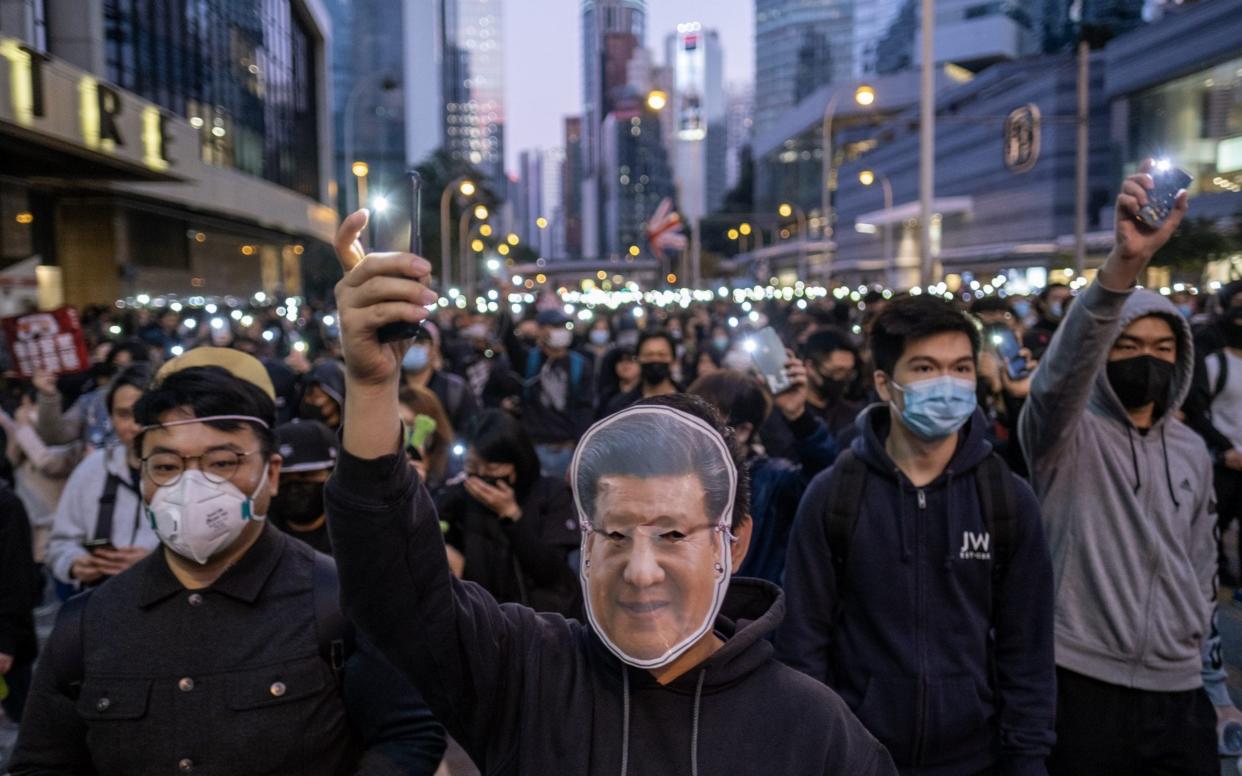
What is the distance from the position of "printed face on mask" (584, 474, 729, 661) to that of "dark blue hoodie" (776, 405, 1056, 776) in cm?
130

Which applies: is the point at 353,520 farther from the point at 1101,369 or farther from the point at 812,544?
the point at 1101,369

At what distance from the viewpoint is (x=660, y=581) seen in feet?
5.86

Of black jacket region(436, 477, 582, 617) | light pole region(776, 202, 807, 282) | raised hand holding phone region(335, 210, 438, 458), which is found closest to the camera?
raised hand holding phone region(335, 210, 438, 458)

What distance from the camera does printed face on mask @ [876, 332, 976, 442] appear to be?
318cm

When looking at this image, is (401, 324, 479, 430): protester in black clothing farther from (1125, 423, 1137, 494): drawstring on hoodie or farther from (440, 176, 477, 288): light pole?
(440, 176, 477, 288): light pole

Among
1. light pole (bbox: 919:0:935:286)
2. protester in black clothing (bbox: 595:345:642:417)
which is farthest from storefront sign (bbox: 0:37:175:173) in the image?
light pole (bbox: 919:0:935:286)

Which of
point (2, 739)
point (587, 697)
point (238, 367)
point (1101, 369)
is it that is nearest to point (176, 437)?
point (238, 367)

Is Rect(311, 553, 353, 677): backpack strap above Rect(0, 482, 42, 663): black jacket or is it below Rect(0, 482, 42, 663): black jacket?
above

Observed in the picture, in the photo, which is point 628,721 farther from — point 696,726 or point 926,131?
point 926,131

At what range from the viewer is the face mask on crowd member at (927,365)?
10.5ft

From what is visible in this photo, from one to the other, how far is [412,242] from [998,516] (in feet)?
6.29

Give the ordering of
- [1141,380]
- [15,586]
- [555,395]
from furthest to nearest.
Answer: [555,395] < [15,586] < [1141,380]

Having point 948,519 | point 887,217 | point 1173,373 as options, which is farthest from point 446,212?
point 887,217

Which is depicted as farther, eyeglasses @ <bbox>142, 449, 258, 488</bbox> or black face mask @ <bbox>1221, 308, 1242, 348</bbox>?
black face mask @ <bbox>1221, 308, 1242, 348</bbox>
